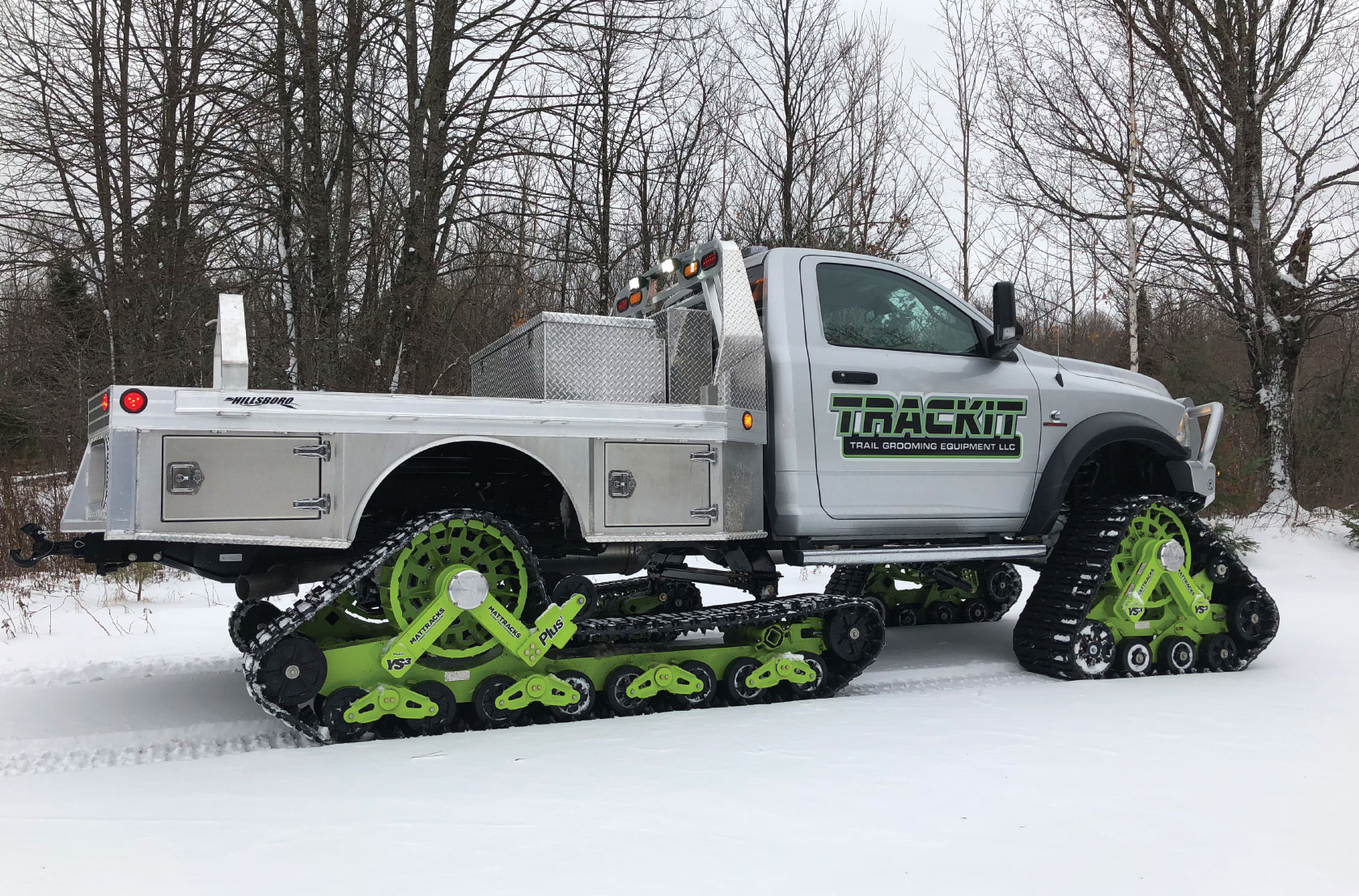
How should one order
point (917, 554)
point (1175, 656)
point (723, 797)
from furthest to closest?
point (1175, 656) → point (917, 554) → point (723, 797)

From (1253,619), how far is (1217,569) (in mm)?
362

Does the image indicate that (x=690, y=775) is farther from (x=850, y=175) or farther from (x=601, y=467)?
(x=850, y=175)

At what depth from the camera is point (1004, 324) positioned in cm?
573

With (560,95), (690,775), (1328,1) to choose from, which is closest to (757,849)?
(690,775)

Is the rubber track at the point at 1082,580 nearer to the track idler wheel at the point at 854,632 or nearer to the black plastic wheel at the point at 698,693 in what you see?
the track idler wheel at the point at 854,632

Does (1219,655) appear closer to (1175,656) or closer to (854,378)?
A: (1175,656)

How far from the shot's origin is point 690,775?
372cm

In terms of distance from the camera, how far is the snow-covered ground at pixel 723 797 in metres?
2.80

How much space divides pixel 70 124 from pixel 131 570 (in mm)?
4911

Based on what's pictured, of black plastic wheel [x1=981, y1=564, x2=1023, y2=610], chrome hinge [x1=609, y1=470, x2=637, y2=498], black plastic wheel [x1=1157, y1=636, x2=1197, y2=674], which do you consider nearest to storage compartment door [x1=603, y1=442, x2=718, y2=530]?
chrome hinge [x1=609, y1=470, x2=637, y2=498]

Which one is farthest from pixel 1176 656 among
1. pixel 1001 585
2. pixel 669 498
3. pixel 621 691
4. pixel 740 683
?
pixel 621 691

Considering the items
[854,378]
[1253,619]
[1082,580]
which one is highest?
[854,378]

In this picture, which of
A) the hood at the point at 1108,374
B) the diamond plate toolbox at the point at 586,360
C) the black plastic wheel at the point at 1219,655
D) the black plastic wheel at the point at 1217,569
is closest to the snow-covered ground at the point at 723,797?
the black plastic wheel at the point at 1219,655

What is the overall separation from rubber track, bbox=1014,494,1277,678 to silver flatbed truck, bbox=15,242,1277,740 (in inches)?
0.7
